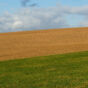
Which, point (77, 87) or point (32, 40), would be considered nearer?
point (77, 87)

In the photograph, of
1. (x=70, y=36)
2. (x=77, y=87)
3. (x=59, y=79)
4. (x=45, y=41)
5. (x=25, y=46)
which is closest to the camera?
(x=77, y=87)

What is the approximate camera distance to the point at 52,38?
49125 millimetres

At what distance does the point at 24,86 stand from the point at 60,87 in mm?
1944

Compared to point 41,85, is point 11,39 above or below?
above

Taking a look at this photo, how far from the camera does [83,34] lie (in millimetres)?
50312

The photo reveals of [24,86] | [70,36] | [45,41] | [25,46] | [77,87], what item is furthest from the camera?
[70,36]

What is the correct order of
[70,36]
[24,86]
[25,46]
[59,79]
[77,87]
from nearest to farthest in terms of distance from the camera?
[77,87], [24,86], [59,79], [25,46], [70,36]

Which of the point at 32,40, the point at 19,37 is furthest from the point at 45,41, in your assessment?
the point at 19,37

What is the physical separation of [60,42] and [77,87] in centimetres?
3322

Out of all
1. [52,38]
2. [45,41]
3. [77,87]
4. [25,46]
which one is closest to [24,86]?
[77,87]

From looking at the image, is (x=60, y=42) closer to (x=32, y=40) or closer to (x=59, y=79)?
(x=32, y=40)

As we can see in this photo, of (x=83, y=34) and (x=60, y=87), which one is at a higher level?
(x=83, y=34)

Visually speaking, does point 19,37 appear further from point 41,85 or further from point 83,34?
point 41,85

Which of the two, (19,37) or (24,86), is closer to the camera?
(24,86)
